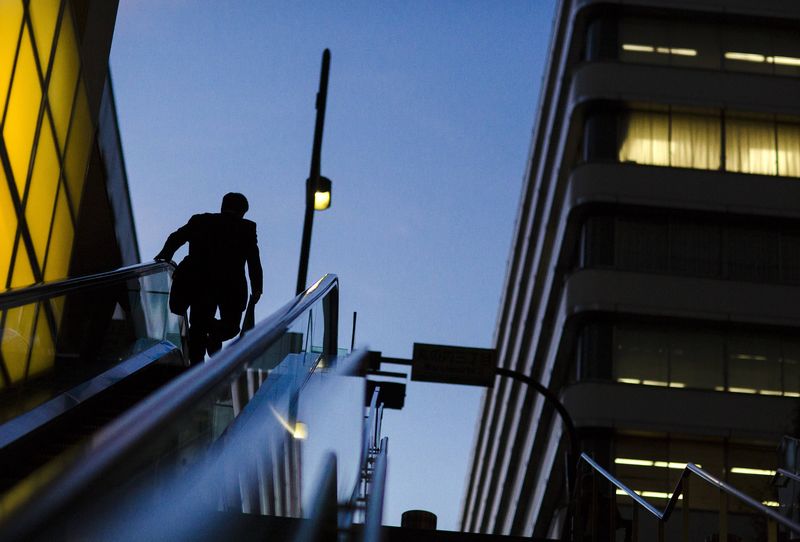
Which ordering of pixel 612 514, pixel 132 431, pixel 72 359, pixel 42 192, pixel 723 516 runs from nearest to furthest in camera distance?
pixel 132 431 < pixel 723 516 < pixel 72 359 < pixel 612 514 < pixel 42 192

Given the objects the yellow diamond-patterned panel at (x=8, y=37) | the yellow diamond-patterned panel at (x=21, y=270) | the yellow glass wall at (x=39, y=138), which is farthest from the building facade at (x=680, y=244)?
the yellow diamond-patterned panel at (x=8, y=37)

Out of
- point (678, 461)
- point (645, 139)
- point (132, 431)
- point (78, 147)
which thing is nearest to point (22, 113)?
point (78, 147)

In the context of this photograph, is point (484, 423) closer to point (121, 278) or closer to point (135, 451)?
point (121, 278)

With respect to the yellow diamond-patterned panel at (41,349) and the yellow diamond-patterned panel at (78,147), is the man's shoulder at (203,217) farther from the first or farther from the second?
the yellow diamond-patterned panel at (78,147)

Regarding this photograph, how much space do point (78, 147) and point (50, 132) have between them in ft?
6.40

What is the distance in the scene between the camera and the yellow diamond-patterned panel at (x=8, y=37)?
13.2 meters

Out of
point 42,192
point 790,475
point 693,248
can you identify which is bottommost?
point 790,475

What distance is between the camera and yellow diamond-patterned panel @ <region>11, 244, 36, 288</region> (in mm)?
14310

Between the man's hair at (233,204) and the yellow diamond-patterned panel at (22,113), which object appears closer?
the man's hair at (233,204)

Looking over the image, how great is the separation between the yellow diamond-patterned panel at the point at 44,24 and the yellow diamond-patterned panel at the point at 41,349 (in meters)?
6.77

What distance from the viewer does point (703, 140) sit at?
124 feet

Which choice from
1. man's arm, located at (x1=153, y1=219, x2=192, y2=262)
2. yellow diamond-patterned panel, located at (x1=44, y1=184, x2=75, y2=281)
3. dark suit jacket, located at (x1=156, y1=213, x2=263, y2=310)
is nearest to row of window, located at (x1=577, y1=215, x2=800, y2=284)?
yellow diamond-patterned panel, located at (x1=44, y1=184, x2=75, y2=281)

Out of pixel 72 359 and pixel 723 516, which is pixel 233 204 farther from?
pixel 723 516

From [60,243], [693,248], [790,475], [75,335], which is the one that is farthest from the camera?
[693,248]
